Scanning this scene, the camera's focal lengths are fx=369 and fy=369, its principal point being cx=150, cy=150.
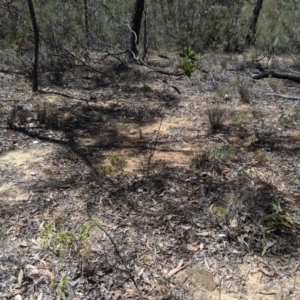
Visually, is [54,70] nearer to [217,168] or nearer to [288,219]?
[217,168]

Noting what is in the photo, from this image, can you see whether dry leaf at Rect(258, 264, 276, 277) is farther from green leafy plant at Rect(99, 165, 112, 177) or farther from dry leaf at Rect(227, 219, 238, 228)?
green leafy plant at Rect(99, 165, 112, 177)

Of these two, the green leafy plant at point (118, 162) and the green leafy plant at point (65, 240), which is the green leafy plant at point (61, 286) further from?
the green leafy plant at point (118, 162)

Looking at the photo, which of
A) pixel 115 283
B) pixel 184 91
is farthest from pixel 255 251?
pixel 184 91

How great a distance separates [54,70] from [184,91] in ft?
8.31

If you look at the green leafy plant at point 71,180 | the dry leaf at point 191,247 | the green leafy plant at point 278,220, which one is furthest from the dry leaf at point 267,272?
the green leafy plant at point 71,180

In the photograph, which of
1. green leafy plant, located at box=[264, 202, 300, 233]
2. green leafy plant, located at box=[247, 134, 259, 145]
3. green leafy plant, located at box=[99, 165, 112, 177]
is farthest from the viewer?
green leafy plant, located at box=[247, 134, 259, 145]

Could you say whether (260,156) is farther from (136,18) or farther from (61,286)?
(136,18)

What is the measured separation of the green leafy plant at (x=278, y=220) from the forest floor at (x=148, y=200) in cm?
1

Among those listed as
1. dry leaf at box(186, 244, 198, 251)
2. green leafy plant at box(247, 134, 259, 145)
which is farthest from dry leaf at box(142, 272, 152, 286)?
green leafy plant at box(247, 134, 259, 145)

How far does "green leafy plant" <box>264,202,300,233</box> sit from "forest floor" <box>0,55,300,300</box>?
1 centimetres

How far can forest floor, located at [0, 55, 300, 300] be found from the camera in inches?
95.9

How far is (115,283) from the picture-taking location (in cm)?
239

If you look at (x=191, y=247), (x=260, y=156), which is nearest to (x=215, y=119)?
(x=260, y=156)

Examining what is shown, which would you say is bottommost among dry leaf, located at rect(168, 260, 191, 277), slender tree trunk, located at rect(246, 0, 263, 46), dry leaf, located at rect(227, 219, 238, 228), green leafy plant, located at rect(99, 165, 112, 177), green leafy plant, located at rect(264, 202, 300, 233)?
dry leaf, located at rect(168, 260, 191, 277)
